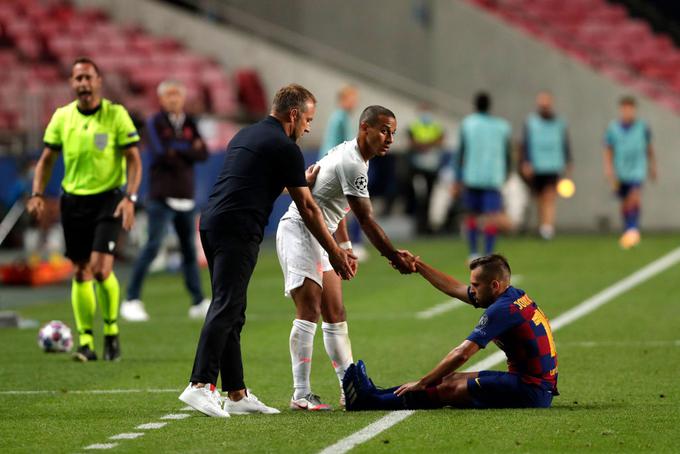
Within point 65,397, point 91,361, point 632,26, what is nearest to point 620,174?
point 632,26

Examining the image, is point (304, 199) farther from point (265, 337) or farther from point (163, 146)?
point (163, 146)

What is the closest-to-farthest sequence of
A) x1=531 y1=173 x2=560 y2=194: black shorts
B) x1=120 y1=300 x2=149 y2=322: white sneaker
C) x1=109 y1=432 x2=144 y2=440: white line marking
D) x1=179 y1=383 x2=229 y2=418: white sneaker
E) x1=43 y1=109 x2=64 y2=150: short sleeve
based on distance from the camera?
x1=109 y1=432 x2=144 y2=440: white line marking, x1=179 y1=383 x2=229 y2=418: white sneaker, x1=43 y1=109 x2=64 y2=150: short sleeve, x1=120 y1=300 x2=149 y2=322: white sneaker, x1=531 y1=173 x2=560 y2=194: black shorts

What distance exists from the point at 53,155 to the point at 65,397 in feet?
8.51

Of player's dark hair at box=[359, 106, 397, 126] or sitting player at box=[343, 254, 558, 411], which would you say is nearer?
sitting player at box=[343, 254, 558, 411]

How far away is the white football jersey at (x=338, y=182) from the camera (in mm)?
8961

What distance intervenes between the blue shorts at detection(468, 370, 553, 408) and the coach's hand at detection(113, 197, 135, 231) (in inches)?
144

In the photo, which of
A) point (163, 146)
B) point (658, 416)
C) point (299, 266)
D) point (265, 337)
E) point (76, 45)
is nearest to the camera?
point (658, 416)

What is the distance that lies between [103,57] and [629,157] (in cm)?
1063

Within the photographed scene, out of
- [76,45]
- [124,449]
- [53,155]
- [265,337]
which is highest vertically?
[76,45]

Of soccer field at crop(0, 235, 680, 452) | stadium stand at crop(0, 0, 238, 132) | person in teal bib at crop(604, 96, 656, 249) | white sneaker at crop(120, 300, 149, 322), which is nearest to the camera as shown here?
soccer field at crop(0, 235, 680, 452)

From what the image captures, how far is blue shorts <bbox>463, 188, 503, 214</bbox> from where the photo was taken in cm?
2062

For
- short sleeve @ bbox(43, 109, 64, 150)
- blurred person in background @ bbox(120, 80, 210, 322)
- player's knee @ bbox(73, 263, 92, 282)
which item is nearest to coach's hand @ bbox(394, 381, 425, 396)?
player's knee @ bbox(73, 263, 92, 282)

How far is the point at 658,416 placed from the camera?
335 inches

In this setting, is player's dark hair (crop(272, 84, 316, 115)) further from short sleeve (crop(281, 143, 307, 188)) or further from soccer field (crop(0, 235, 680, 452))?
soccer field (crop(0, 235, 680, 452))
